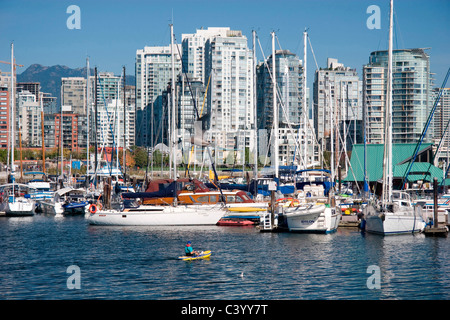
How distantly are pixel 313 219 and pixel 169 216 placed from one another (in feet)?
40.6

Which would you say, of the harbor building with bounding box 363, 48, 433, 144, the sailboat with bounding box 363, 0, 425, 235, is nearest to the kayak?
the sailboat with bounding box 363, 0, 425, 235

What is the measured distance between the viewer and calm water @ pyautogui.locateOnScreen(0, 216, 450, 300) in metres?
27.8

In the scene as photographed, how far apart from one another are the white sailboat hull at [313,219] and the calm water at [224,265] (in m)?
0.76

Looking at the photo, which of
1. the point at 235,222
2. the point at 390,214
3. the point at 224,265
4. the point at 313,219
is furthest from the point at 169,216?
the point at 390,214

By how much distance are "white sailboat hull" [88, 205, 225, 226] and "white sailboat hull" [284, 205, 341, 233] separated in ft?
26.0

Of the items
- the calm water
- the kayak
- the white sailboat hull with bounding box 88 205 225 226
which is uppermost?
the white sailboat hull with bounding box 88 205 225 226

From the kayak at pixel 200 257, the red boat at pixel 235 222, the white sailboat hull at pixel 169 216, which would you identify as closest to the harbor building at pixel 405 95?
the red boat at pixel 235 222

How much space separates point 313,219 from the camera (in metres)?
44.3

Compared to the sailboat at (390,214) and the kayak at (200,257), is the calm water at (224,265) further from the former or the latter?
the sailboat at (390,214)

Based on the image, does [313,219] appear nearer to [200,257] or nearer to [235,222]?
[235,222]

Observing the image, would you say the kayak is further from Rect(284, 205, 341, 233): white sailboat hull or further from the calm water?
Rect(284, 205, 341, 233): white sailboat hull

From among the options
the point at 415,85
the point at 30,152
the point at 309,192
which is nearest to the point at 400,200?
the point at 309,192

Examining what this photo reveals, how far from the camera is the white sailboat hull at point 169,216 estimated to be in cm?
5034
